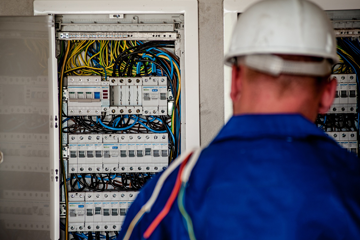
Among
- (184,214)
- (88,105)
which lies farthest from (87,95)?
(184,214)

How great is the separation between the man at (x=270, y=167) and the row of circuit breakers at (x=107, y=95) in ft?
5.53

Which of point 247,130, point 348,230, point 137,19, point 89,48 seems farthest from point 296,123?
point 89,48

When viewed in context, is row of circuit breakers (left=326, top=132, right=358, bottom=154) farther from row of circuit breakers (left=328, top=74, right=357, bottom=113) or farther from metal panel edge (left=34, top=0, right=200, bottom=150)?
metal panel edge (left=34, top=0, right=200, bottom=150)

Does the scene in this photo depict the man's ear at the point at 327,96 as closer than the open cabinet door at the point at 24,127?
Yes

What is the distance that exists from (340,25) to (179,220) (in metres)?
2.23

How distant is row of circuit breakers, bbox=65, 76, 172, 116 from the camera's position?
2346 millimetres

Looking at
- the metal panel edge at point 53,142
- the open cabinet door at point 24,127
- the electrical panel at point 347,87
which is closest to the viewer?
the open cabinet door at point 24,127

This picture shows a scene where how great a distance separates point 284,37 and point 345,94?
1952mm

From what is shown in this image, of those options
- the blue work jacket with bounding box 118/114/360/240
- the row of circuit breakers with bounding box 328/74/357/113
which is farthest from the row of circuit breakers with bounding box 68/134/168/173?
the blue work jacket with bounding box 118/114/360/240

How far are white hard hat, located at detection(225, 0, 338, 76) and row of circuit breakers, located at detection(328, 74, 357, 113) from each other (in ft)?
5.85

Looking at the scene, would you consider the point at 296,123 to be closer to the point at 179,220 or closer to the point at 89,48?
the point at 179,220

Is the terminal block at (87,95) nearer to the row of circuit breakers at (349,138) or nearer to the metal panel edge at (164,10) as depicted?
the metal panel edge at (164,10)

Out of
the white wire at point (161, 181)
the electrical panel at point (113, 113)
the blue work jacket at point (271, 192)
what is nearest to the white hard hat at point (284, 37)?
the blue work jacket at point (271, 192)

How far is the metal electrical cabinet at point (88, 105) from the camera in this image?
2094mm
